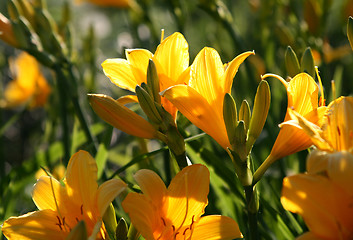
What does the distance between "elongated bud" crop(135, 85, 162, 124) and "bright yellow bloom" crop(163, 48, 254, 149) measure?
Result: 0.04m

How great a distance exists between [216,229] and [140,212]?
0.10 metres

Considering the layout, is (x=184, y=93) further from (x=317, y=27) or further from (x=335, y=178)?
(x=317, y=27)

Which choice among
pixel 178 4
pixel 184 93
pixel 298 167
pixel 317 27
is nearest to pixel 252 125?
pixel 184 93

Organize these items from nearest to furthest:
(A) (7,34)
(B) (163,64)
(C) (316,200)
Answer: (C) (316,200) → (B) (163,64) → (A) (7,34)

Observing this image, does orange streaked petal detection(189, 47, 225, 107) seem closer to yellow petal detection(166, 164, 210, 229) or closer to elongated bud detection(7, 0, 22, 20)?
yellow petal detection(166, 164, 210, 229)

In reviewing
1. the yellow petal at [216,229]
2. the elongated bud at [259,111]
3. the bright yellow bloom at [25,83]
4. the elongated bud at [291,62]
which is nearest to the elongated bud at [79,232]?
the yellow petal at [216,229]

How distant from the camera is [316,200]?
542 millimetres

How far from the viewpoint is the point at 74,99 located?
1086 mm

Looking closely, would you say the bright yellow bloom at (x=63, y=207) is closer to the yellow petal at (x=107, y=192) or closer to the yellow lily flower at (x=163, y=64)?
the yellow petal at (x=107, y=192)

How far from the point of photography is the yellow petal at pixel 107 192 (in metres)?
0.60

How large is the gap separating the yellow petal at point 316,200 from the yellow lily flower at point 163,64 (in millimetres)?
282

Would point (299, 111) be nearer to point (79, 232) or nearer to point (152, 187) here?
point (152, 187)

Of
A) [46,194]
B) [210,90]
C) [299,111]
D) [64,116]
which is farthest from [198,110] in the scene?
[64,116]

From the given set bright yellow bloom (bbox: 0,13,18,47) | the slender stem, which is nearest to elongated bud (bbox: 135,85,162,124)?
the slender stem
